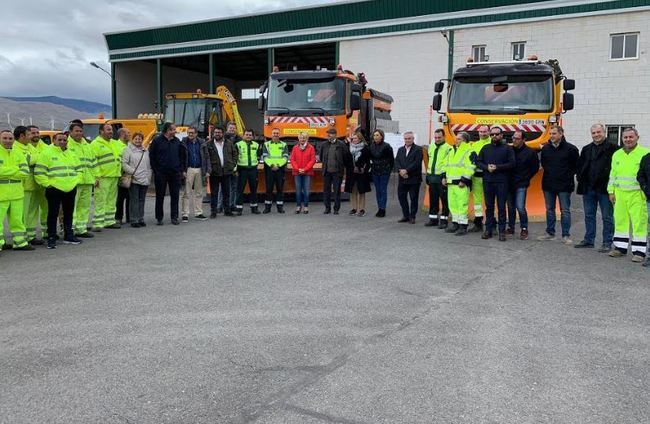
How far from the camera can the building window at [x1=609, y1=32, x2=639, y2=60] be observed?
72.7 feet

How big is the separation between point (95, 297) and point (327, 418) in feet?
11.7

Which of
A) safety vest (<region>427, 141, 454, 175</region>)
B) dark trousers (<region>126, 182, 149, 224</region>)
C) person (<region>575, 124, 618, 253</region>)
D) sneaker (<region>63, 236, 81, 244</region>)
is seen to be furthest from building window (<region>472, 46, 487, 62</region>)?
sneaker (<region>63, 236, 81, 244</region>)

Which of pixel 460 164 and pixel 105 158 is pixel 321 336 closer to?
pixel 460 164

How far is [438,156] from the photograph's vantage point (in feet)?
36.3

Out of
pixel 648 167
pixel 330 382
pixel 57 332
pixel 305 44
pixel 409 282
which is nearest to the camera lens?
pixel 330 382

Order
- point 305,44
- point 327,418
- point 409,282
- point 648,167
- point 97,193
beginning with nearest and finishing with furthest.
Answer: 1. point 327,418
2. point 409,282
3. point 648,167
4. point 97,193
5. point 305,44

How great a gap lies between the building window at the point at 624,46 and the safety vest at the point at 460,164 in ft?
50.8

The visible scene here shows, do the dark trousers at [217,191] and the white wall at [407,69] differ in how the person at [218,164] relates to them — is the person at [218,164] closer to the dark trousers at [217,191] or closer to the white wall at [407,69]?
the dark trousers at [217,191]

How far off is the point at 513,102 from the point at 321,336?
8.27 m

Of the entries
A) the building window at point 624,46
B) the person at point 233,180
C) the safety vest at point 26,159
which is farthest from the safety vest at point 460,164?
the building window at point 624,46

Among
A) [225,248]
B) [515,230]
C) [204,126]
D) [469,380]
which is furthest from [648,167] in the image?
[204,126]

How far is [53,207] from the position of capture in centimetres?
911

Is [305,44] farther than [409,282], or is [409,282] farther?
[305,44]

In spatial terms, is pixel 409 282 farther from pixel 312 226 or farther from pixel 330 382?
pixel 312 226
